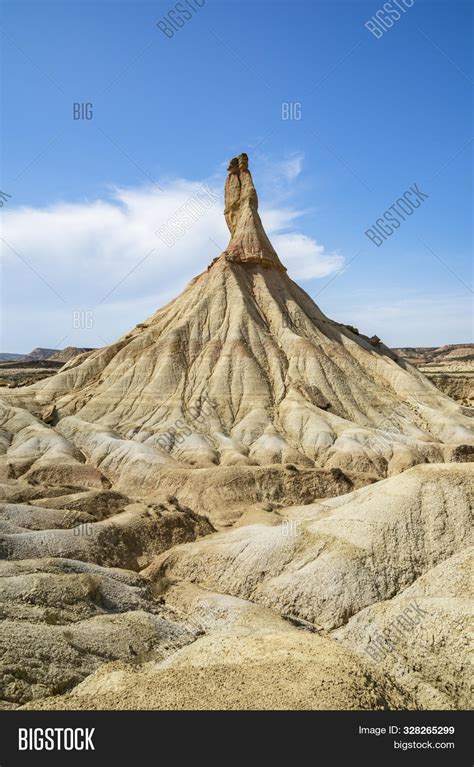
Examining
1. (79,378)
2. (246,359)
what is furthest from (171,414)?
(79,378)

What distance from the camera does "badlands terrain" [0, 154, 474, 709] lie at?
11703mm

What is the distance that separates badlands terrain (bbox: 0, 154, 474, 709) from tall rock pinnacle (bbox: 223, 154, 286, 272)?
107 inches

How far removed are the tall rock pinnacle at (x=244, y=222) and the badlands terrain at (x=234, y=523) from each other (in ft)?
8.90

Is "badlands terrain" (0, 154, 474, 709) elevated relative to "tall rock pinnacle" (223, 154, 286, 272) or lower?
lower

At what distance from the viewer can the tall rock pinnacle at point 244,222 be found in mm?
55656

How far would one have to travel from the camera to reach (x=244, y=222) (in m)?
56.5

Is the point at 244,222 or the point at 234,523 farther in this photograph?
the point at 244,222

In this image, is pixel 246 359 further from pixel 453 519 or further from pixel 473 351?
pixel 473 351

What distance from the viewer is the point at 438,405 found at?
4841cm

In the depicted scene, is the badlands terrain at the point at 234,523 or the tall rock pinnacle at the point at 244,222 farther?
the tall rock pinnacle at the point at 244,222

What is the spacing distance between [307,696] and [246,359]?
37.5 meters

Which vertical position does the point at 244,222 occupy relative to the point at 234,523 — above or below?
above

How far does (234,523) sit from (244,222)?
3682 centimetres

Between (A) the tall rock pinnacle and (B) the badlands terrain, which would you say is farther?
(A) the tall rock pinnacle
